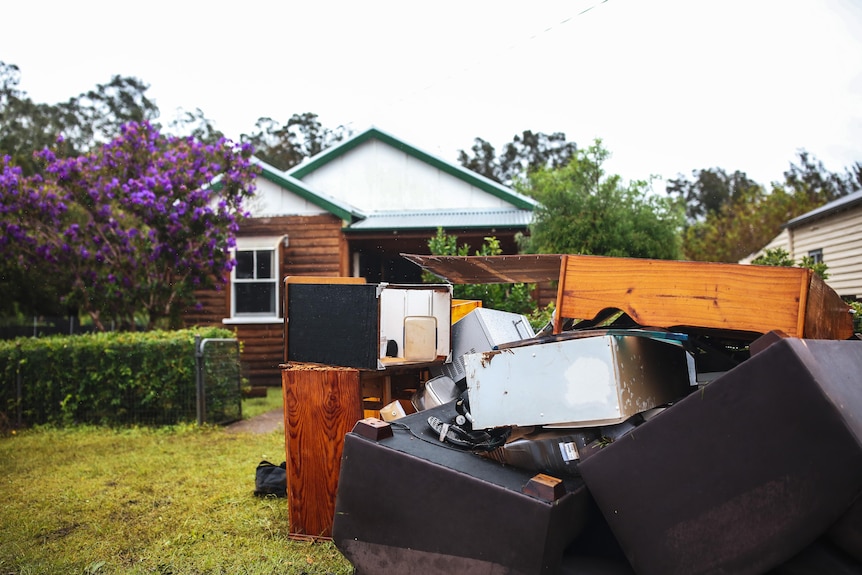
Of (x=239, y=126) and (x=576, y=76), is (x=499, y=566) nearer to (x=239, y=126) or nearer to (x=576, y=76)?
(x=576, y=76)

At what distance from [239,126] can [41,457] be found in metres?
30.4

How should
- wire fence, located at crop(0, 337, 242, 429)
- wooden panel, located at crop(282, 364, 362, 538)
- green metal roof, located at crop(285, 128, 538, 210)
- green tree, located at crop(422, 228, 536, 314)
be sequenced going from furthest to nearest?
green metal roof, located at crop(285, 128, 538, 210) → wire fence, located at crop(0, 337, 242, 429) → green tree, located at crop(422, 228, 536, 314) → wooden panel, located at crop(282, 364, 362, 538)

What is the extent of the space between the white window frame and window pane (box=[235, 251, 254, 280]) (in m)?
0.07

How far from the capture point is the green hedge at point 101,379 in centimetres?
712

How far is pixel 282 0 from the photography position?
10148 mm

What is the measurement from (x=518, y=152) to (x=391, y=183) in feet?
89.9

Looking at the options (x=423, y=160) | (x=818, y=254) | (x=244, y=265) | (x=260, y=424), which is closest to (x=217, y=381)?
(x=260, y=424)

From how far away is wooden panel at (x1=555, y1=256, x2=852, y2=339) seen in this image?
2258 millimetres

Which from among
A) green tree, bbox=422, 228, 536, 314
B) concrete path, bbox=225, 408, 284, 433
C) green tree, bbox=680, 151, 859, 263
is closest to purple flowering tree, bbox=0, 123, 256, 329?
concrete path, bbox=225, 408, 284, 433

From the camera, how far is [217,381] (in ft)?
24.1

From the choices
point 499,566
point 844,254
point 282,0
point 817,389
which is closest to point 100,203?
point 282,0

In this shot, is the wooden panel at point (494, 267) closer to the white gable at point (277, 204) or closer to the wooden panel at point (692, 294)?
the wooden panel at point (692, 294)

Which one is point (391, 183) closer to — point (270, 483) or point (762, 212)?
point (270, 483)

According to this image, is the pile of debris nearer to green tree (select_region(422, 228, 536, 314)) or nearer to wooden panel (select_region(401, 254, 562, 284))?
wooden panel (select_region(401, 254, 562, 284))
